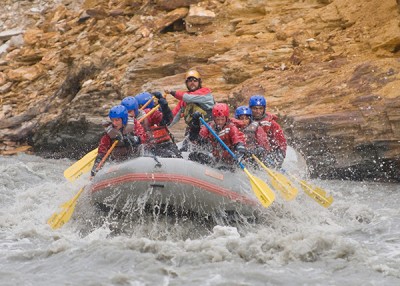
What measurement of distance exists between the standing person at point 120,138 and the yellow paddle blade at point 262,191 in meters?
1.41

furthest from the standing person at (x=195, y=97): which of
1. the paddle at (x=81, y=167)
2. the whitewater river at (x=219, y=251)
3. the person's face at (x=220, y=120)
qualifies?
the whitewater river at (x=219, y=251)

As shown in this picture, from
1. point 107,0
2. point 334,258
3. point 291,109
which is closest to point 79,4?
point 107,0

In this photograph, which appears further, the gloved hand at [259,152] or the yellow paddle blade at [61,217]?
the gloved hand at [259,152]

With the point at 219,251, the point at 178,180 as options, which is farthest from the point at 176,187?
the point at 219,251

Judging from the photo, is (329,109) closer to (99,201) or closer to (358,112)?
(358,112)

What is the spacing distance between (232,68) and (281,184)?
6456 millimetres

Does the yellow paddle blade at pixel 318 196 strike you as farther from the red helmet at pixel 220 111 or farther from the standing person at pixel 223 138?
the red helmet at pixel 220 111

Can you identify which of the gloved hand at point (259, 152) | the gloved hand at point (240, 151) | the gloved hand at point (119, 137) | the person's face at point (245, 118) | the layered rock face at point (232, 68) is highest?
the gloved hand at point (119, 137)

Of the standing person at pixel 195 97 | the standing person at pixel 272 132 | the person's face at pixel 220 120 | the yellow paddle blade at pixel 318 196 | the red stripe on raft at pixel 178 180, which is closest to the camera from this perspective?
the red stripe on raft at pixel 178 180

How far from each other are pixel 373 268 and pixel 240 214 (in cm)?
223

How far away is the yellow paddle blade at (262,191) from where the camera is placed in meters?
8.47

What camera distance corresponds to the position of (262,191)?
8.55 m

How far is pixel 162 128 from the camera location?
401 inches

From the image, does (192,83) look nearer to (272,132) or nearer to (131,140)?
(272,132)
